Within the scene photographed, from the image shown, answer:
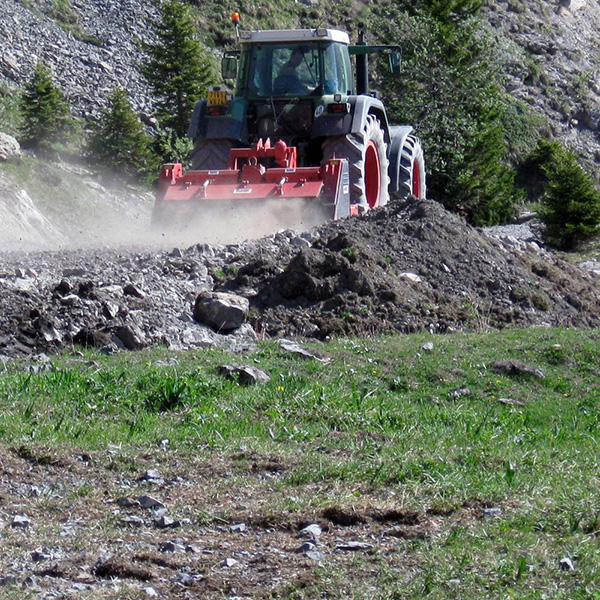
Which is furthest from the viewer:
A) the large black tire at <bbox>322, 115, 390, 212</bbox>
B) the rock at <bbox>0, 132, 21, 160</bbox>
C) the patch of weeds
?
the rock at <bbox>0, 132, 21, 160</bbox>

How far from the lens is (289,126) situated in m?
16.8

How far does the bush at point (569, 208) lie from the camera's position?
24.8 metres

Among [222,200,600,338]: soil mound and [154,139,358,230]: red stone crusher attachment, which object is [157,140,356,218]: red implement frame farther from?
[222,200,600,338]: soil mound

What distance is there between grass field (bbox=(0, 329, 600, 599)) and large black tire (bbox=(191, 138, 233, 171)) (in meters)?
7.55

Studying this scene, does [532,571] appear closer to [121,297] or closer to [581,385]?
[581,385]

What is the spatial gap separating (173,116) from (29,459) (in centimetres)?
2388

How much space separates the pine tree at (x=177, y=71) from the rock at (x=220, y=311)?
18.8 m

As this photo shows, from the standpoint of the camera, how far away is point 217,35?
125ft

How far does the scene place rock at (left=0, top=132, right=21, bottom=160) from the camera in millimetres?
22484

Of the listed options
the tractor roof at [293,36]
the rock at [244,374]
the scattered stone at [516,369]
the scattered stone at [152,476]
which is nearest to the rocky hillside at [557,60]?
the tractor roof at [293,36]

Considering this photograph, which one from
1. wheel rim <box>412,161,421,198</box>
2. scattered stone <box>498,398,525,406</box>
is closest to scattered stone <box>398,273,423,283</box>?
scattered stone <box>498,398,525,406</box>

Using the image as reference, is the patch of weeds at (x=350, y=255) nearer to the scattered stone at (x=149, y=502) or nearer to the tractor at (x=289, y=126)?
the tractor at (x=289, y=126)

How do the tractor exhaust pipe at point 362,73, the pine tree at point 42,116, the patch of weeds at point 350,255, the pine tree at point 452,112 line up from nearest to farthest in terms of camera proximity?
the patch of weeds at point 350,255
the tractor exhaust pipe at point 362,73
the pine tree at point 42,116
the pine tree at point 452,112

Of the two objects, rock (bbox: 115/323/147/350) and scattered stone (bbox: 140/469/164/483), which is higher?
scattered stone (bbox: 140/469/164/483)
